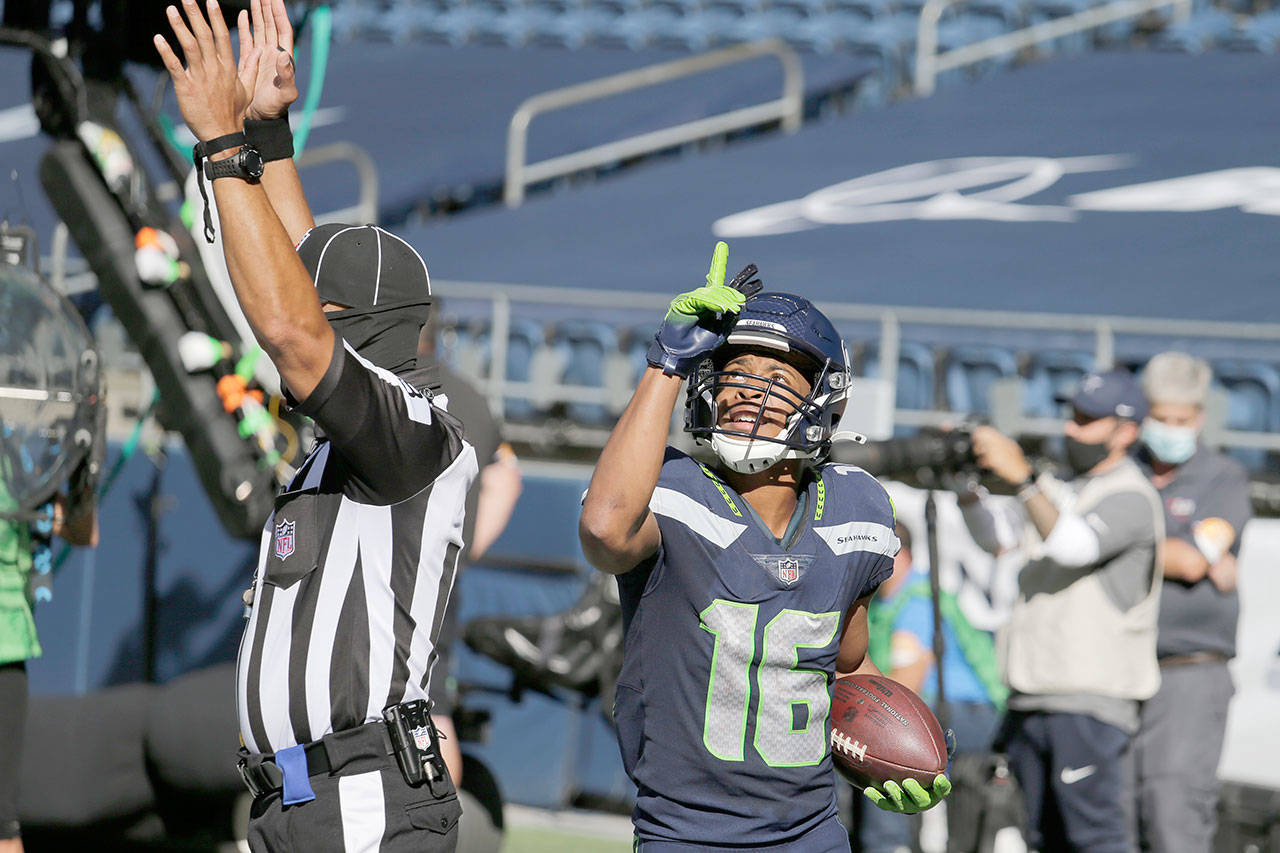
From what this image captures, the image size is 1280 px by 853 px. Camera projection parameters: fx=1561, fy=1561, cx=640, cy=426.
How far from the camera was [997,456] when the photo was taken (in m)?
4.85

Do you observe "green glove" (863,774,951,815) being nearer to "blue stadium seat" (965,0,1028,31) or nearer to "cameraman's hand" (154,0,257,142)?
"cameraman's hand" (154,0,257,142)

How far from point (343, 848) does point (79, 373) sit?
239 centimetres

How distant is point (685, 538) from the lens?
113 inches

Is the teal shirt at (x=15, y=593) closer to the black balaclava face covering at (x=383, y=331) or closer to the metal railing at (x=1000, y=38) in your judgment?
the black balaclava face covering at (x=383, y=331)

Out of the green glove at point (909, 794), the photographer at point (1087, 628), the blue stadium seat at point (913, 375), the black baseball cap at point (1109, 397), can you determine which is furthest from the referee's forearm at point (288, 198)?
the blue stadium seat at point (913, 375)

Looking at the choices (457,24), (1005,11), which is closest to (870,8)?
(1005,11)

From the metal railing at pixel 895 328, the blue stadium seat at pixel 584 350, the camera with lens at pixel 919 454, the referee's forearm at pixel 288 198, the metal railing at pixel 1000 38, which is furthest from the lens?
the metal railing at pixel 1000 38

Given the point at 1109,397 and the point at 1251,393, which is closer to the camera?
the point at 1109,397

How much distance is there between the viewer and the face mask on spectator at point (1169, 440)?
18.3 ft

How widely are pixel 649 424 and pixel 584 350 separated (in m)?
7.43

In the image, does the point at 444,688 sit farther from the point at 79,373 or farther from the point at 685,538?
the point at 685,538

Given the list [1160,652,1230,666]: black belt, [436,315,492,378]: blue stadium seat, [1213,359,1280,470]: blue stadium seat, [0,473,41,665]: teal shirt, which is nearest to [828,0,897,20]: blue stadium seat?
[436,315,492,378]: blue stadium seat

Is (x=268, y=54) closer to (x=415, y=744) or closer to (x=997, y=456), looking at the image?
(x=415, y=744)

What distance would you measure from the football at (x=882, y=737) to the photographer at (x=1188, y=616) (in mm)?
2543
